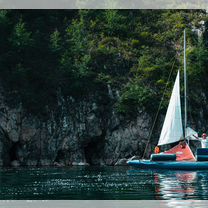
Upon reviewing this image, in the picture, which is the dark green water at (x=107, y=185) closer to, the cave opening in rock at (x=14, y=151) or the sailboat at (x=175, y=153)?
the sailboat at (x=175, y=153)

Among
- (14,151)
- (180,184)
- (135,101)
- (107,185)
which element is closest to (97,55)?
(135,101)

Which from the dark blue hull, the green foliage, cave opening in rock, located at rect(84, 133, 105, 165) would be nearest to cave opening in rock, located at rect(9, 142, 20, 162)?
cave opening in rock, located at rect(84, 133, 105, 165)

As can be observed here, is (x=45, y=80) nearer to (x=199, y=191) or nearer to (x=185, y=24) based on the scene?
(x=185, y=24)

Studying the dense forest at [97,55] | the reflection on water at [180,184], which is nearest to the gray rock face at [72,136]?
the dense forest at [97,55]

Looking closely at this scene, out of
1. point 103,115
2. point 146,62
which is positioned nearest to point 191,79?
point 146,62

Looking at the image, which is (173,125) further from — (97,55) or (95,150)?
(97,55)

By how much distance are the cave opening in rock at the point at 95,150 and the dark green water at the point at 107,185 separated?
13952 millimetres

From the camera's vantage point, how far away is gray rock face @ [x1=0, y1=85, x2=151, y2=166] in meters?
54.7

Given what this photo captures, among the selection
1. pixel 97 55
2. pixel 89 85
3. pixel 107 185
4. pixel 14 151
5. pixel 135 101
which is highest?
pixel 97 55

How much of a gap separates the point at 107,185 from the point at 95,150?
24330mm

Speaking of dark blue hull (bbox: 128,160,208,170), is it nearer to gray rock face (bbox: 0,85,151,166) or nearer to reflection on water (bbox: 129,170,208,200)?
reflection on water (bbox: 129,170,208,200)

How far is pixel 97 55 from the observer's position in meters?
62.6

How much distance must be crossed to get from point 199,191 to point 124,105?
2919 cm

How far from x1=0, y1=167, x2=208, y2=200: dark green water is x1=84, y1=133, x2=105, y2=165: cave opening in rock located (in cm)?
1395
